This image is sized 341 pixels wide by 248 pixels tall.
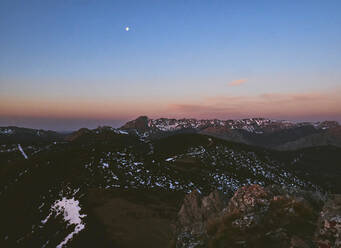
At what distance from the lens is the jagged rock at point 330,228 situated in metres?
10.4

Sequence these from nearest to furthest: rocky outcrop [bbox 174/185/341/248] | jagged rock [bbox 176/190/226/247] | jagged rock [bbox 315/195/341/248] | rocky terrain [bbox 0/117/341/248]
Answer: jagged rock [bbox 315/195/341/248], rocky outcrop [bbox 174/185/341/248], rocky terrain [bbox 0/117/341/248], jagged rock [bbox 176/190/226/247]

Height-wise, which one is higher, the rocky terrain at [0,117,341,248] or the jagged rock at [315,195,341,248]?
the jagged rock at [315,195,341,248]

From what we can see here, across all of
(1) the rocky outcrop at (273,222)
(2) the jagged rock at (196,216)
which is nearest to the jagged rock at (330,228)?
(1) the rocky outcrop at (273,222)

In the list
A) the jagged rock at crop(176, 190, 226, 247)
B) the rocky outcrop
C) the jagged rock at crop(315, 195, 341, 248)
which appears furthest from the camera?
the jagged rock at crop(176, 190, 226, 247)

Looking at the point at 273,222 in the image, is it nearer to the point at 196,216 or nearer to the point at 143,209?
the point at 196,216

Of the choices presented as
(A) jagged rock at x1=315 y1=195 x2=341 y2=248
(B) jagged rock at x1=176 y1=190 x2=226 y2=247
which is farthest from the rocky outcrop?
(B) jagged rock at x1=176 y1=190 x2=226 y2=247

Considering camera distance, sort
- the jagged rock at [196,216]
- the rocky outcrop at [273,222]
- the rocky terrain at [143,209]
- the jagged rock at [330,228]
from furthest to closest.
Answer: the jagged rock at [196,216] → the rocky terrain at [143,209] → the rocky outcrop at [273,222] → the jagged rock at [330,228]

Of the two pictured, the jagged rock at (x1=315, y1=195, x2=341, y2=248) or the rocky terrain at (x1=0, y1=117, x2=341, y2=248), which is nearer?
the jagged rock at (x1=315, y1=195, x2=341, y2=248)

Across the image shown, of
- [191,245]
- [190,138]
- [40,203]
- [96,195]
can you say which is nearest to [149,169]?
[96,195]

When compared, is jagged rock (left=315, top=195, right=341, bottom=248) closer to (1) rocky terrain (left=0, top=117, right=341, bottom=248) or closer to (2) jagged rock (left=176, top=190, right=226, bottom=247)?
(1) rocky terrain (left=0, top=117, right=341, bottom=248)

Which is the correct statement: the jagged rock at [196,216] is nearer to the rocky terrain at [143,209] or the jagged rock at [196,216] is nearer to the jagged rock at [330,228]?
the rocky terrain at [143,209]

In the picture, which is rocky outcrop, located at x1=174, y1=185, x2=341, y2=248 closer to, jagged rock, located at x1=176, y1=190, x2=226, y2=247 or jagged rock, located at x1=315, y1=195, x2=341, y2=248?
jagged rock, located at x1=315, y1=195, x2=341, y2=248

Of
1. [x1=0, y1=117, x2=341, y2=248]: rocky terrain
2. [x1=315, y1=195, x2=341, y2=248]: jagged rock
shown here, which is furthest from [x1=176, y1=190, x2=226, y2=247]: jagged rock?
[x1=315, y1=195, x2=341, y2=248]: jagged rock

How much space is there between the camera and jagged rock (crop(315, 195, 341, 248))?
10.4m
